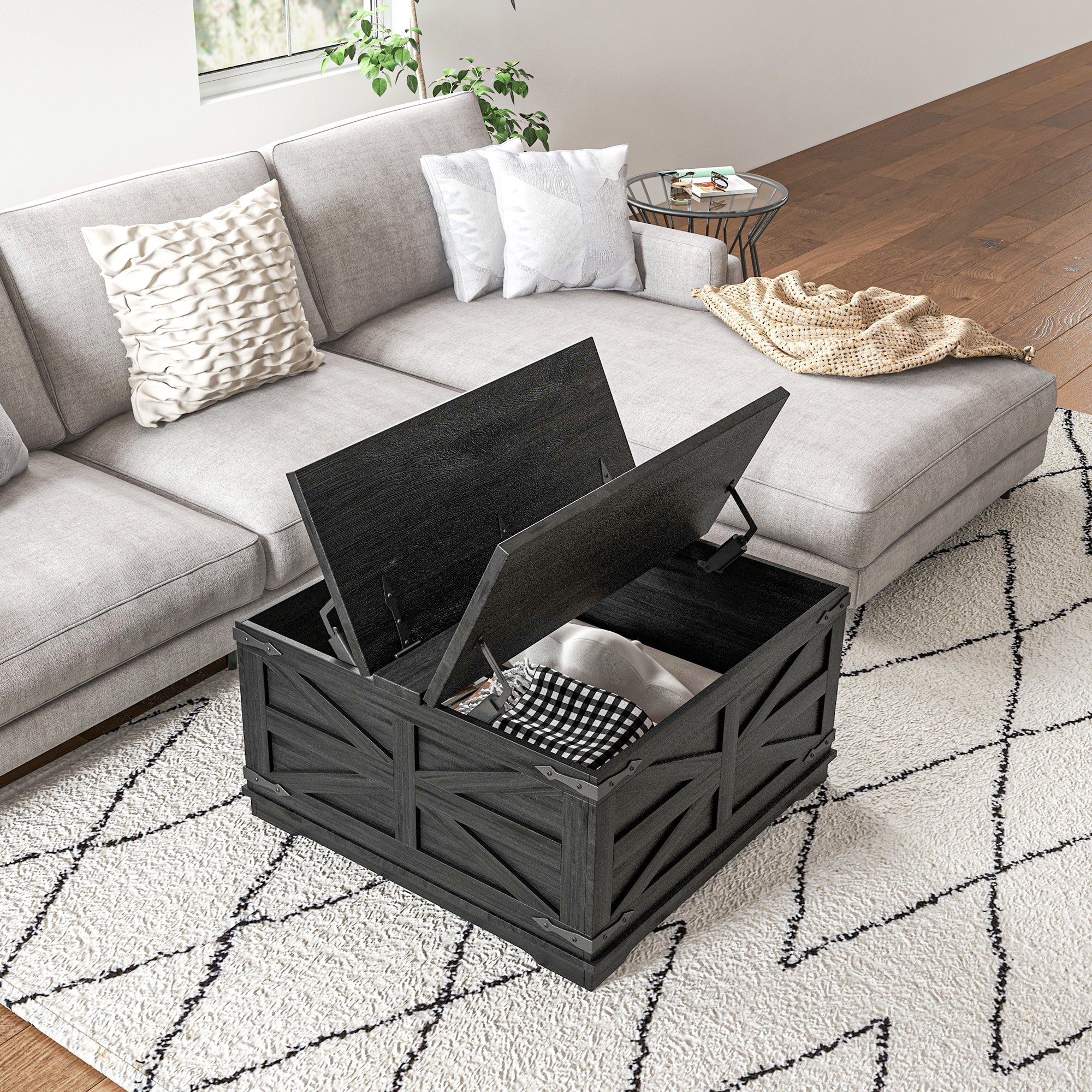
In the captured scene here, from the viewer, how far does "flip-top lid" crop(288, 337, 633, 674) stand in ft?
5.61

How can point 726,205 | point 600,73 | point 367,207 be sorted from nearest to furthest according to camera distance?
point 367,207 → point 726,205 → point 600,73

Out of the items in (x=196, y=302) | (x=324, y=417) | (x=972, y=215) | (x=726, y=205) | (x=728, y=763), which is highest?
(x=196, y=302)

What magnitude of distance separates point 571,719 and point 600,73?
3.73 m

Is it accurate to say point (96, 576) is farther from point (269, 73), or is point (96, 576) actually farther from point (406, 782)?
point (269, 73)

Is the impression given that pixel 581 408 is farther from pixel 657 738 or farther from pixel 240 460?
pixel 240 460

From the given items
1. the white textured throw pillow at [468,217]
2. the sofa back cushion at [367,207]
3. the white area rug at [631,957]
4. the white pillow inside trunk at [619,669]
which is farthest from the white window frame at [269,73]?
the white pillow inside trunk at [619,669]

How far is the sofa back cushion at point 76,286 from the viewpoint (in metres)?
2.59

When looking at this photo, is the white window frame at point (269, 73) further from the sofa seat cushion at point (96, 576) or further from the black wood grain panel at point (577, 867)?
the black wood grain panel at point (577, 867)

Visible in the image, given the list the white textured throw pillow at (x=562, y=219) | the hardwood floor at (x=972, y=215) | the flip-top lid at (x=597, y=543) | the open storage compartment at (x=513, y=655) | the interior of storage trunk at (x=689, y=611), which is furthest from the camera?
the hardwood floor at (x=972, y=215)

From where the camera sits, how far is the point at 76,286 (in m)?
2.63

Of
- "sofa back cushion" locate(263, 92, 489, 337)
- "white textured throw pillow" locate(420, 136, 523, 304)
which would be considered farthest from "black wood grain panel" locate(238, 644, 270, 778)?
"white textured throw pillow" locate(420, 136, 523, 304)

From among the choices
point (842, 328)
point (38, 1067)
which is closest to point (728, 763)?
point (38, 1067)

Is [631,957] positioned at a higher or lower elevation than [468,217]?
lower

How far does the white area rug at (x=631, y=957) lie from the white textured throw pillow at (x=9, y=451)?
0.54m
